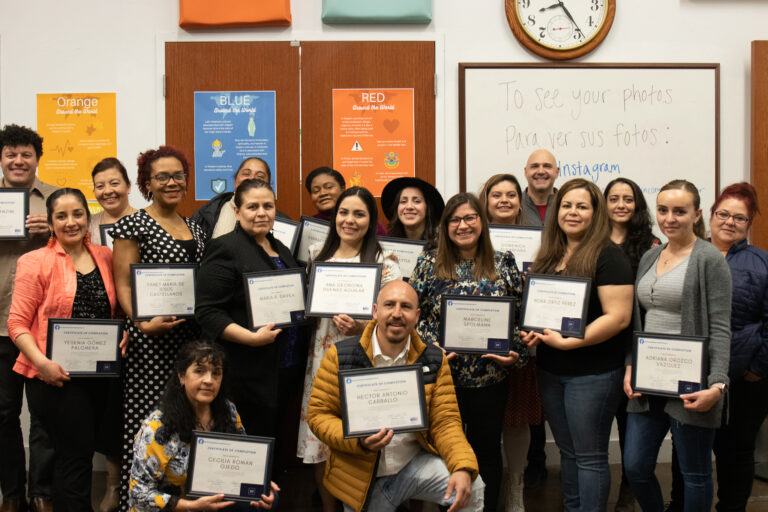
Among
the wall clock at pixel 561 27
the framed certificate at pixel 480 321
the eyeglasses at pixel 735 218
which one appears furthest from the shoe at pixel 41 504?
the wall clock at pixel 561 27

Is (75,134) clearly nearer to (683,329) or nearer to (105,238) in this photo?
(105,238)

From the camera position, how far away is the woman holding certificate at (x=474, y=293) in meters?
3.10

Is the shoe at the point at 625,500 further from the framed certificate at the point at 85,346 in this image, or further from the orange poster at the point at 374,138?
the framed certificate at the point at 85,346

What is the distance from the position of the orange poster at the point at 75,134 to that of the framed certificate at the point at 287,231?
167 centimetres

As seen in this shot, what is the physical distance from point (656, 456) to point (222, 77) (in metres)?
3.58

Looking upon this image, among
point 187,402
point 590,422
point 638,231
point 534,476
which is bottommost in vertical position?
point 534,476

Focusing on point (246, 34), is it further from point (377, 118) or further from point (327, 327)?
point (327, 327)

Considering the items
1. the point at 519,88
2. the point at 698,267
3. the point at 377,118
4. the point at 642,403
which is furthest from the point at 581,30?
the point at 642,403

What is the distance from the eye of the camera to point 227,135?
15.4ft

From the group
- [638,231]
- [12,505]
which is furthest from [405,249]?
[12,505]

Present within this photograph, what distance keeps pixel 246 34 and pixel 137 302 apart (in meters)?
2.40

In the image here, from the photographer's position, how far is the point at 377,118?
15.6 feet

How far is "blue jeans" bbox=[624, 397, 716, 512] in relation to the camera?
9.48ft

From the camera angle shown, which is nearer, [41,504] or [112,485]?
[41,504]
